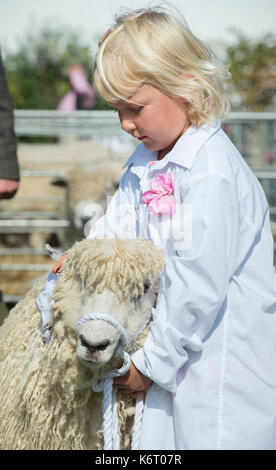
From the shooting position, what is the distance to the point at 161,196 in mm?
1711

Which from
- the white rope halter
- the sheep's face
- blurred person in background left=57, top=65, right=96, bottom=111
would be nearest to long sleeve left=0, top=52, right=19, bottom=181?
the sheep's face

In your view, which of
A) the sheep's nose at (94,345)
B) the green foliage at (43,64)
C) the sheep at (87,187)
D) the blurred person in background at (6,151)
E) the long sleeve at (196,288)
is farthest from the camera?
the green foliage at (43,64)

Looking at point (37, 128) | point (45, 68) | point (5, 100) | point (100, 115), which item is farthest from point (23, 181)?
point (45, 68)

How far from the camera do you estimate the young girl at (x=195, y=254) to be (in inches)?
61.0

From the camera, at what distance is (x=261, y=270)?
5.43 feet

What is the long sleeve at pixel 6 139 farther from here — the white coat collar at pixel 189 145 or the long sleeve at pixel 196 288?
the long sleeve at pixel 196 288

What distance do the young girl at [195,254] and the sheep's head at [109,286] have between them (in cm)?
6

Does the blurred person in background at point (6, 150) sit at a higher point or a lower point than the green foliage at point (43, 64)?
lower

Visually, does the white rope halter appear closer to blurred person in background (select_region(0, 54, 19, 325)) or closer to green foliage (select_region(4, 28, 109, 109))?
blurred person in background (select_region(0, 54, 19, 325))

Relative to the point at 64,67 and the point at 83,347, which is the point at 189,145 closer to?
the point at 83,347

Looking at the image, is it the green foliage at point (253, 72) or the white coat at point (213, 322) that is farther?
the green foliage at point (253, 72)

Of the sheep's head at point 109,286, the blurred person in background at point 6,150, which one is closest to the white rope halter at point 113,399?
the sheep's head at point 109,286

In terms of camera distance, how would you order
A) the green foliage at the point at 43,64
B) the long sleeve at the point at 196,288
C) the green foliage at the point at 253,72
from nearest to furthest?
the long sleeve at the point at 196,288
the green foliage at the point at 253,72
the green foliage at the point at 43,64

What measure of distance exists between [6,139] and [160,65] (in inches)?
60.9
